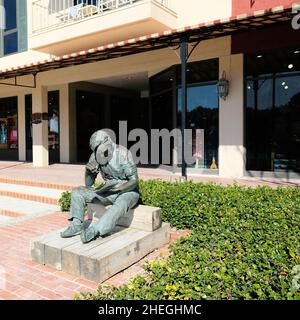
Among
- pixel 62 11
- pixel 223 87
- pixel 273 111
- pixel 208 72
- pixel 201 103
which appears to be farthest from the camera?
pixel 62 11

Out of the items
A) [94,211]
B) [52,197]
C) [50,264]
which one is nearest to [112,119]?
[52,197]

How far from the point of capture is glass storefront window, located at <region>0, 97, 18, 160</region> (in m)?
16.9

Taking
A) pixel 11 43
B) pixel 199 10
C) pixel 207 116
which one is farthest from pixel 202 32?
pixel 11 43

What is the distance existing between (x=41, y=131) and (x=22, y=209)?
7520mm

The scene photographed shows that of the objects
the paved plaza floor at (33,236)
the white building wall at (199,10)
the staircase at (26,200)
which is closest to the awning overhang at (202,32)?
the white building wall at (199,10)

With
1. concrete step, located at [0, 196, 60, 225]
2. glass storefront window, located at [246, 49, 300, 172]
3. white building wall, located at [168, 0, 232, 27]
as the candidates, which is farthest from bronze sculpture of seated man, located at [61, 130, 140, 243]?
white building wall, located at [168, 0, 232, 27]

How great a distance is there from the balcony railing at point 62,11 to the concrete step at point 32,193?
6.07 metres

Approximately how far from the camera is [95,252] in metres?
3.71

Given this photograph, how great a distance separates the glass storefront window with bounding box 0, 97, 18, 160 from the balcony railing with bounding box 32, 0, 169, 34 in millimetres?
4838

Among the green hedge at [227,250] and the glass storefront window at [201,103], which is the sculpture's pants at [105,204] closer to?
the green hedge at [227,250]

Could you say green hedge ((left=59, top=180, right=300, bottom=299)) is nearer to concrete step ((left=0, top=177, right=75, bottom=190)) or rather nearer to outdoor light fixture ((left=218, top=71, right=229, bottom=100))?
concrete step ((left=0, top=177, right=75, bottom=190))

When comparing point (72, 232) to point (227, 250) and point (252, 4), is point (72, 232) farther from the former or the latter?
point (252, 4)

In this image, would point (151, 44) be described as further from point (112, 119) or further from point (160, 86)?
point (112, 119)

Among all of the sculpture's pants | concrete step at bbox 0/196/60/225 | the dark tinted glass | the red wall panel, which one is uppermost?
the dark tinted glass
